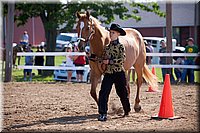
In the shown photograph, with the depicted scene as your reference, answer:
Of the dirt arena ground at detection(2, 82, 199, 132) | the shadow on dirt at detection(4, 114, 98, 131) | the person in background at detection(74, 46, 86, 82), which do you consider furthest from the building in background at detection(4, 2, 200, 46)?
the shadow on dirt at detection(4, 114, 98, 131)

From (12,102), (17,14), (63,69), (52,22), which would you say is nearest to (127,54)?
(12,102)

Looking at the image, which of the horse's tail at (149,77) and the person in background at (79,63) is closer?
the horse's tail at (149,77)

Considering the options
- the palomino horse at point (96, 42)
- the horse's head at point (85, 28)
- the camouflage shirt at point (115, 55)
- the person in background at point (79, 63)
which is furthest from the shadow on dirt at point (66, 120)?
the person in background at point (79, 63)

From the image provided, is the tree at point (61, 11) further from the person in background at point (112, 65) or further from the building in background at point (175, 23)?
the building in background at point (175, 23)

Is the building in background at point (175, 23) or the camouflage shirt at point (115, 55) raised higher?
the building in background at point (175, 23)

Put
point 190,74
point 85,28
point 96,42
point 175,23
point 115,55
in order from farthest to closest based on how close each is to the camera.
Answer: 1. point 175,23
2. point 190,74
3. point 96,42
4. point 85,28
5. point 115,55

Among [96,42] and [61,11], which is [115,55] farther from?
[61,11]

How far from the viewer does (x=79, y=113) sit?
910 cm

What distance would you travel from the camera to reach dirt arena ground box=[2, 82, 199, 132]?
734 cm

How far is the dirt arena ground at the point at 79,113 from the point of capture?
7.34 meters

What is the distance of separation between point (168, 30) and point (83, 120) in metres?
11.5

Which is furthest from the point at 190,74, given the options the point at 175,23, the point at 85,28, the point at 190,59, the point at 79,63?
the point at 175,23

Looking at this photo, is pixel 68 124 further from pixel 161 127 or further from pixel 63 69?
pixel 63 69

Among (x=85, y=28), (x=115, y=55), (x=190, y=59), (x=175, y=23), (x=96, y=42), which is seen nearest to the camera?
(x=115, y=55)
